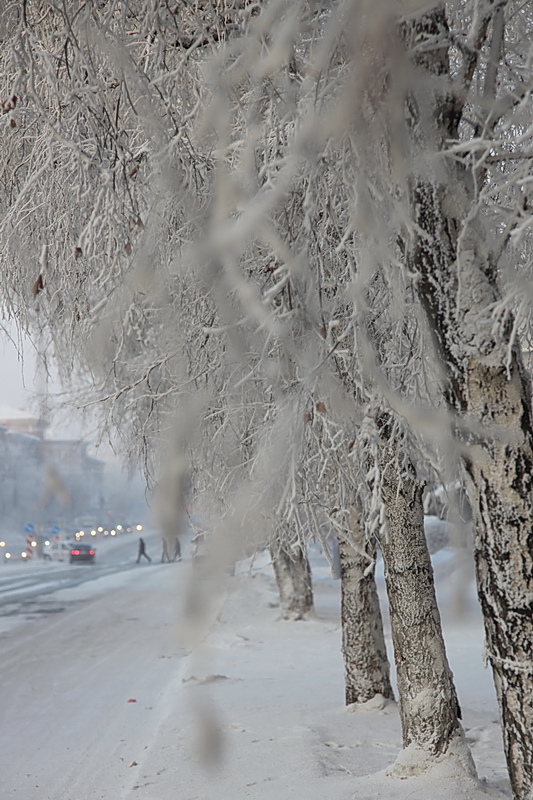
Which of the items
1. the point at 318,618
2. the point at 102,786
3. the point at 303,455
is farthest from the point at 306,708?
the point at 318,618

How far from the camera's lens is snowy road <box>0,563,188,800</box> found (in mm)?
6055

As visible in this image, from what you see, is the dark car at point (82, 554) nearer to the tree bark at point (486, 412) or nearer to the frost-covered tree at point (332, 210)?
the frost-covered tree at point (332, 210)

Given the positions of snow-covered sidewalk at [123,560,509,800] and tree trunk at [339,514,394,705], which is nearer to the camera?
snow-covered sidewalk at [123,560,509,800]

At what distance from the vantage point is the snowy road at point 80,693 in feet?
19.9

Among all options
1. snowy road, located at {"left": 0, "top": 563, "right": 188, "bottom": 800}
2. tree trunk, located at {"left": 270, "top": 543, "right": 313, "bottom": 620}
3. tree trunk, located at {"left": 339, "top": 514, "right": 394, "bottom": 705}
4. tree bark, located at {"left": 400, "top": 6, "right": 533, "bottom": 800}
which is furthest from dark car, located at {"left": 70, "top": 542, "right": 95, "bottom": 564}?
tree bark, located at {"left": 400, "top": 6, "right": 533, "bottom": 800}

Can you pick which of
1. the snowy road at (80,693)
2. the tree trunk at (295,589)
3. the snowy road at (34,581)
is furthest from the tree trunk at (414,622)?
the snowy road at (34,581)

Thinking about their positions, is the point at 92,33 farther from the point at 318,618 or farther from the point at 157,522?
the point at 318,618

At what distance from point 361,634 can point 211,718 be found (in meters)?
6.54

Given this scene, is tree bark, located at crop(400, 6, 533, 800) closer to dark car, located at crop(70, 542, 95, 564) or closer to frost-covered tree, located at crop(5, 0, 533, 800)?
frost-covered tree, located at crop(5, 0, 533, 800)

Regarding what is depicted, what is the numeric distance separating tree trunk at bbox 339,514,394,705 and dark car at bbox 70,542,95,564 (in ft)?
116

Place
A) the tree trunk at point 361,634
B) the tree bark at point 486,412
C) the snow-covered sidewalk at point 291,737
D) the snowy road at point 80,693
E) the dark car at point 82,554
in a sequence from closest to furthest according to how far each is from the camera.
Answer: the tree bark at point 486,412 → the snow-covered sidewalk at point 291,737 → the snowy road at point 80,693 → the tree trunk at point 361,634 → the dark car at point 82,554

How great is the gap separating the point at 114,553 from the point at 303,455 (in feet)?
162

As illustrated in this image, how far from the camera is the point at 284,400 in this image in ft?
11.2

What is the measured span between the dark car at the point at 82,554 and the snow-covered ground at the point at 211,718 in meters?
27.1
